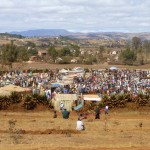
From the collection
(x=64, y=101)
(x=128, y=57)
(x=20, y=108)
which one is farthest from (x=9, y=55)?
(x=64, y=101)

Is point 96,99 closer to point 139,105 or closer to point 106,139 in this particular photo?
point 139,105

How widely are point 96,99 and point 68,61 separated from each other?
6869 cm

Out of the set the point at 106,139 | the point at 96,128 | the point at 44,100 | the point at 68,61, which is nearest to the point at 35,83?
the point at 44,100

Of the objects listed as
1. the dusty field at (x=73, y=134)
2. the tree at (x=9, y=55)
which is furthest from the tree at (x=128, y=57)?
the dusty field at (x=73, y=134)

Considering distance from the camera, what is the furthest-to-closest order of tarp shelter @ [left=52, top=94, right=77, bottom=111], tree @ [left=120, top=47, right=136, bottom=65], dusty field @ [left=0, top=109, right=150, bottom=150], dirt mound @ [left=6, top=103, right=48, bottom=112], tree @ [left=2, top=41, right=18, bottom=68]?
1. tree @ [left=120, top=47, right=136, bottom=65]
2. tree @ [left=2, top=41, right=18, bottom=68]
3. dirt mound @ [left=6, top=103, right=48, bottom=112]
4. tarp shelter @ [left=52, top=94, right=77, bottom=111]
5. dusty field @ [left=0, top=109, right=150, bottom=150]

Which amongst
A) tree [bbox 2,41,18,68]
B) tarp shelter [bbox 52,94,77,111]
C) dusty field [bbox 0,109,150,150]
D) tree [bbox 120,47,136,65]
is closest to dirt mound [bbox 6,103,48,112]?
dusty field [bbox 0,109,150,150]

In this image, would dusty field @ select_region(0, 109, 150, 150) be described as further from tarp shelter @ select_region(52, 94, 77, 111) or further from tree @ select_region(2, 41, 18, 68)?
tree @ select_region(2, 41, 18, 68)

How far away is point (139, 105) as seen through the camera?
34562mm

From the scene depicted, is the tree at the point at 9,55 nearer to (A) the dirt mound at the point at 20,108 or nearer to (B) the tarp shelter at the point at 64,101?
(A) the dirt mound at the point at 20,108

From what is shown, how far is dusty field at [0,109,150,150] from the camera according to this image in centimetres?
1498

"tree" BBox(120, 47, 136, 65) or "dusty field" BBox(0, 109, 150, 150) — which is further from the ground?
"dusty field" BBox(0, 109, 150, 150)

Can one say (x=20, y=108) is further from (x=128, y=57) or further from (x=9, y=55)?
(x=128, y=57)

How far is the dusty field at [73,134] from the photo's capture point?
15.0 meters

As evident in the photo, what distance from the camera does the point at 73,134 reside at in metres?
20.7
